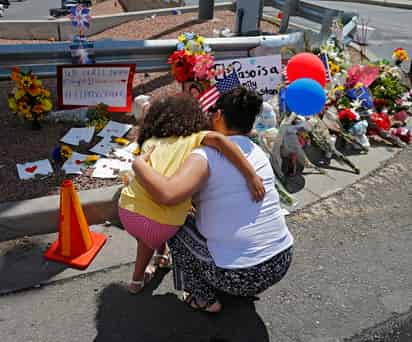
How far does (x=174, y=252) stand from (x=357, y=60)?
6074mm

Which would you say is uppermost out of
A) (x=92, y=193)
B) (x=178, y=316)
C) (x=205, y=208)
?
(x=205, y=208)

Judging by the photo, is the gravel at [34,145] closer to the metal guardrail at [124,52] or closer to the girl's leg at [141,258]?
the metal guardrail at [124,52]

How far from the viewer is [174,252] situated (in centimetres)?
273

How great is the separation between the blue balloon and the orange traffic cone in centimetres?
210

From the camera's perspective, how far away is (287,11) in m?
8.64

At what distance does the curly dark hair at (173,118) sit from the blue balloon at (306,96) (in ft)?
5.44

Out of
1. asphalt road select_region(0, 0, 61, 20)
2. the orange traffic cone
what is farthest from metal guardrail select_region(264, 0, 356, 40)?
asphalt road select_region(0, 0, 61, 20)

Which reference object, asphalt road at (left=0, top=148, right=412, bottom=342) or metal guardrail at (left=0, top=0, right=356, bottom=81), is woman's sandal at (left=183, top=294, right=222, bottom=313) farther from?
metal guardrail at (left=0, top=0, right=356, bottom=81)

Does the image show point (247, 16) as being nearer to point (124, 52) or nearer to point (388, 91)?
point (388, 91)

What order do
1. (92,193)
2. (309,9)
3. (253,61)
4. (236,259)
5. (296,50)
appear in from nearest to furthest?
(236,259)
(92,193)
(253,61)
(296,50)
(309,9)

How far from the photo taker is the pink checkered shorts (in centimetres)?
261

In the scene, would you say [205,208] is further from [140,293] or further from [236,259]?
[140,293]

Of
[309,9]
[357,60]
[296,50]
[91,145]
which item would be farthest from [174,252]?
[309,9]

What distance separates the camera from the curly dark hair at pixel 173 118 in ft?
8.62
